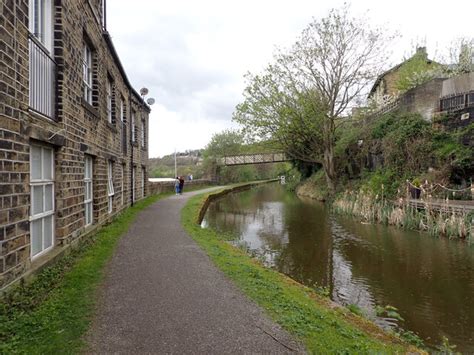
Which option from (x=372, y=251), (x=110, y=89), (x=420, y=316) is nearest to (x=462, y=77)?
(x=372, y=251)

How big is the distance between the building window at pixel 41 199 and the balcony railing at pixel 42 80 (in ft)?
2.30

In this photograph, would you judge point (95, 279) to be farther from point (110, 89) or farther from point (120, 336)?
→ point (110, 89)

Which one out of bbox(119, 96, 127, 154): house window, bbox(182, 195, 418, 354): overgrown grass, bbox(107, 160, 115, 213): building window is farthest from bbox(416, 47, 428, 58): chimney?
bbox(182, 195, 418, 354): overgrown grass

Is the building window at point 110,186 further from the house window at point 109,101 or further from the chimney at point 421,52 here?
the chimney at point 421,52

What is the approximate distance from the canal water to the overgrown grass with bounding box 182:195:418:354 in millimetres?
1190

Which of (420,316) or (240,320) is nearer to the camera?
(240,320)

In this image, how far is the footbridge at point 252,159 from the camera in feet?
135

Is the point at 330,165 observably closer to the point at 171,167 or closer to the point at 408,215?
the point at 408,215

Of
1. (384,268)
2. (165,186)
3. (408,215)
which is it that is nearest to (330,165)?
(408,215)

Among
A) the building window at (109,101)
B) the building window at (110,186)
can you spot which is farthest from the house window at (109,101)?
the building window at (110,186)

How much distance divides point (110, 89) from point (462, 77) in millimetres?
15478

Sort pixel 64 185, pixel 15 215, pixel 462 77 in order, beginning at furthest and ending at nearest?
1. pixel 462 77
2. pixel 64 185
3. pixel 15 215

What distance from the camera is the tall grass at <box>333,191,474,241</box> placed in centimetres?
1048

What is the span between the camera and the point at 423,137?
619 inches
